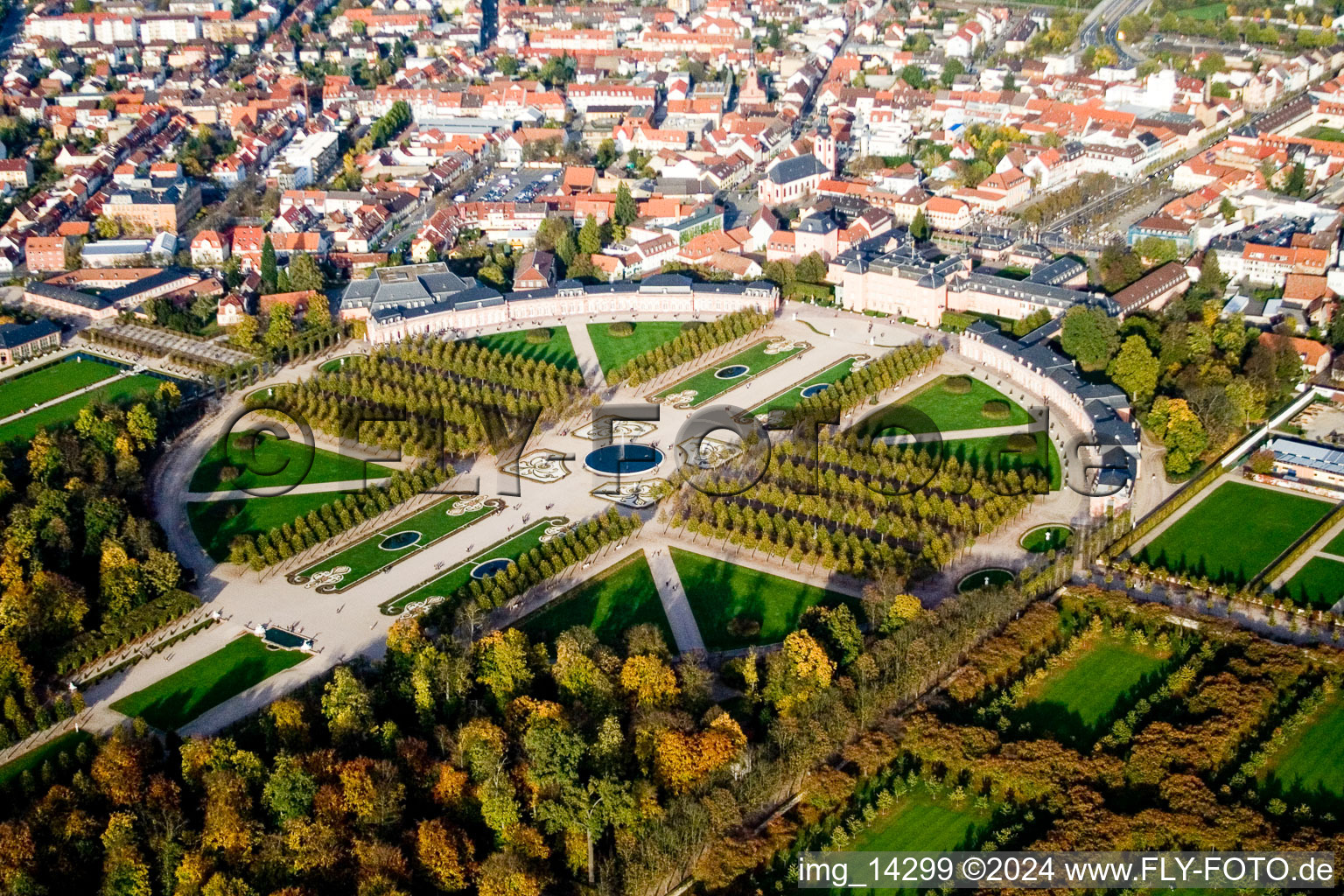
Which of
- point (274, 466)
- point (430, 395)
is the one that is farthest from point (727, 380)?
point (274, 466)

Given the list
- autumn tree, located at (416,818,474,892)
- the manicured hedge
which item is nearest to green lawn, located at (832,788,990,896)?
autumn tree, located at (416,818,474,892)

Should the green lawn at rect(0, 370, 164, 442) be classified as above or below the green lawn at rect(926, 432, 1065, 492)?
below

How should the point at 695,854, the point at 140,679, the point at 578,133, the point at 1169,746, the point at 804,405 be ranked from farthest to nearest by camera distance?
the point at 578,133 → the point at 804,405 → the point at 140,679 → the point at 1169,746 → the point at 695,854

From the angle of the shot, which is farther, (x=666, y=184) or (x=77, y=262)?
(x=666, y=184)

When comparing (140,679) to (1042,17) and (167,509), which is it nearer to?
(167,509)

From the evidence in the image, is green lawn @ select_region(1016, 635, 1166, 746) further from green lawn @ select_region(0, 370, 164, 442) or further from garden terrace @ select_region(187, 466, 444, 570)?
green lawn @ select_region(0, 370, 164, 442)

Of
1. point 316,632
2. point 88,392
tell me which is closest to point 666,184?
point 88,392
